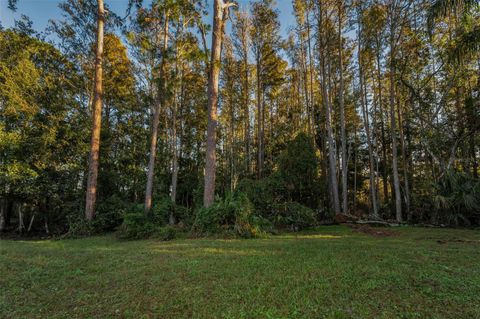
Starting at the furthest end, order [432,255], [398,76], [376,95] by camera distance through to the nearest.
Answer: [376,95], [398,76], [432,255]

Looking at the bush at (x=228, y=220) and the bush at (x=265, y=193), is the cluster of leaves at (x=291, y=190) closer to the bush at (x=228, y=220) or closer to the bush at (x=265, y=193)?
the bush at (x=265, y=193)

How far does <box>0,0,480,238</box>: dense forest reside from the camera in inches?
348

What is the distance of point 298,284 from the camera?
2.81 m

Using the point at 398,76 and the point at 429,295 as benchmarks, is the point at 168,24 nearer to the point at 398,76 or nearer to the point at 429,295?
the point at 398,76

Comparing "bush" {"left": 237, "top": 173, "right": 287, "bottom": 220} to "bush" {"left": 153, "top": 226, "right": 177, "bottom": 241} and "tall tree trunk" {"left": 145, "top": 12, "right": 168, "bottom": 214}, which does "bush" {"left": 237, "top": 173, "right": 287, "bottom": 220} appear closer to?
"bush" {"left": 153, "top": 226, "right": 177, "bottom": 241}

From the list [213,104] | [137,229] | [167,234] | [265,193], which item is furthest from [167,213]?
[213,104]

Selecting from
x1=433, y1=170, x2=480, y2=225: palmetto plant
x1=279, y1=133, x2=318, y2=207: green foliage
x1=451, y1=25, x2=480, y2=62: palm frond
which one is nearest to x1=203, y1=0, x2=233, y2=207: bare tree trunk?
x1=279, y1=133, x2=318, y2=207: green foliage

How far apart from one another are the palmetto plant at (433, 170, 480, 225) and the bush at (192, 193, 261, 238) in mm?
7456

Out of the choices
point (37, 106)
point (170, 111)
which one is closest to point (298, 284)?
point (37, 106)

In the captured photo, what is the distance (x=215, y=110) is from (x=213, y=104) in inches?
9.8

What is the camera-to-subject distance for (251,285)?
2.83 m

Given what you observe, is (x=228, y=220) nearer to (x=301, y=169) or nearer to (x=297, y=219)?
(x=297, y=219)

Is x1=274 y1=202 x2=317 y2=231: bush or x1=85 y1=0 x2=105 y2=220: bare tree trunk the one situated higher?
x1=85 y1=0 x2=105 y2=220: bare tree trunk

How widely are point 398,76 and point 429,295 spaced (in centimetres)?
1281
